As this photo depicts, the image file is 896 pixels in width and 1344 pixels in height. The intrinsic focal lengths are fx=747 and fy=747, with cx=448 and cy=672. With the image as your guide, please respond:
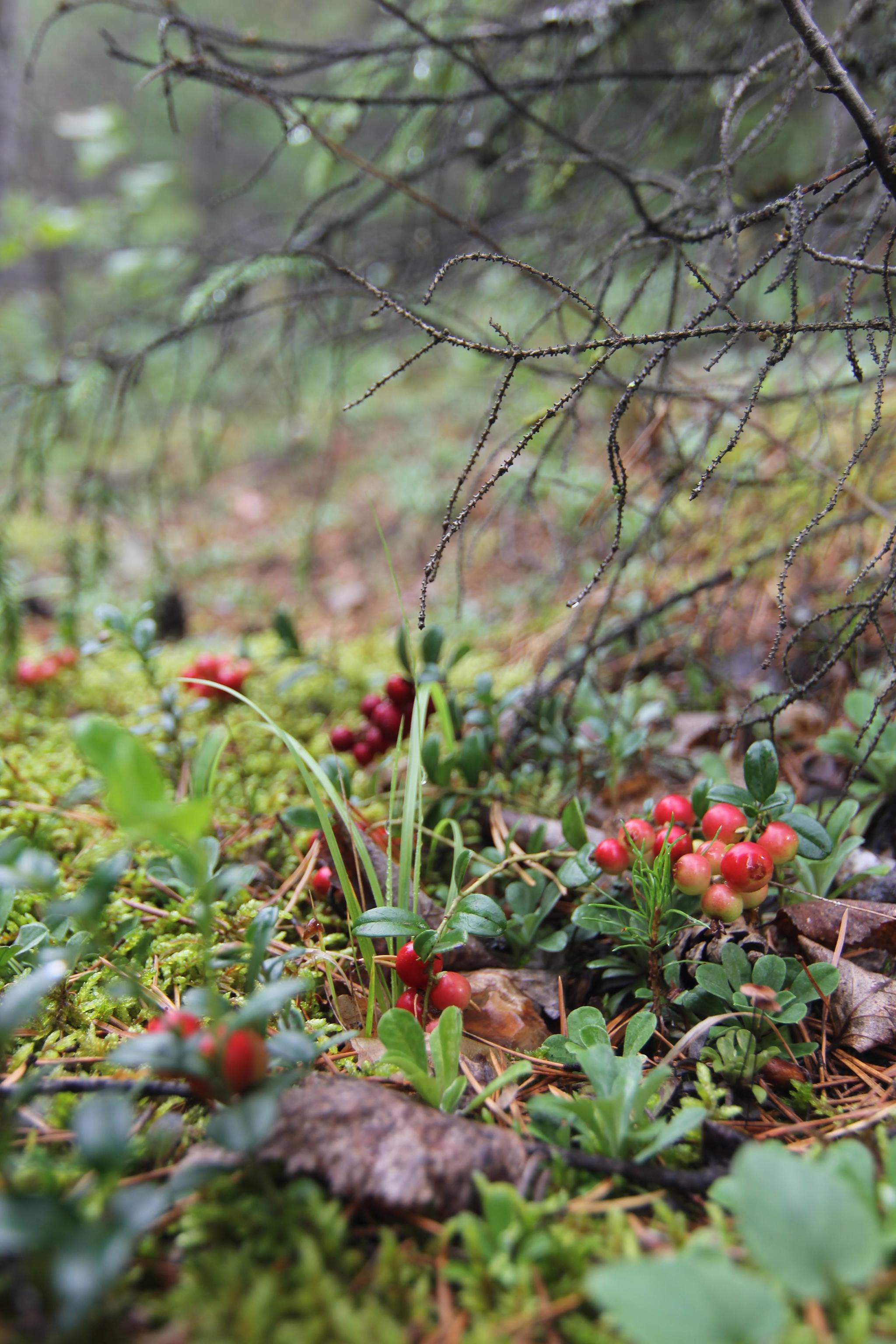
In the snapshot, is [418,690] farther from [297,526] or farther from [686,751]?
[297,526]

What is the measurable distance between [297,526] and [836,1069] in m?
5.29

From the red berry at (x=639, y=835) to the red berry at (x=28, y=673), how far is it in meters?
2.37

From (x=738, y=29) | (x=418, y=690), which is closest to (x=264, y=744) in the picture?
(x=418, y=690)

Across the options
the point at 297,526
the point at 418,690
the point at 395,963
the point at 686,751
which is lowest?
the point at 395,963

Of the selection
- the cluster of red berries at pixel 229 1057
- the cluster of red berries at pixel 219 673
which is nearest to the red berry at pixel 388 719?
the cluster of red berries at pixel 219 673

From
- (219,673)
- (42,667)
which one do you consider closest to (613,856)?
(219,673)

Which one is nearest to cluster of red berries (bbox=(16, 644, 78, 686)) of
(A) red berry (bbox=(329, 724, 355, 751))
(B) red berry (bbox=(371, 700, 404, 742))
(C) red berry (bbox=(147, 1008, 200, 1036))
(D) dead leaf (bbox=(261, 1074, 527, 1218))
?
(A) red berry (bbox=(329, 724, 355, 751))

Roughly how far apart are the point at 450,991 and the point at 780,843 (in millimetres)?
715

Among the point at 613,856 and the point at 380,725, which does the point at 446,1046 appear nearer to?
the point at 613,856

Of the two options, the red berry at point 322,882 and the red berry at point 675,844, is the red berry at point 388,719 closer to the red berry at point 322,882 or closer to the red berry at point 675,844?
the red berry at point 322,882

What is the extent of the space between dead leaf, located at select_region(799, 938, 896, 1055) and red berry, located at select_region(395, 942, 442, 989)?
791 mm

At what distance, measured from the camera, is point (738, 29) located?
2768 mm

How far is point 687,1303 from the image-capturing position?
759 millimetres

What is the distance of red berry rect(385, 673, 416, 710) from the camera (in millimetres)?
2166
